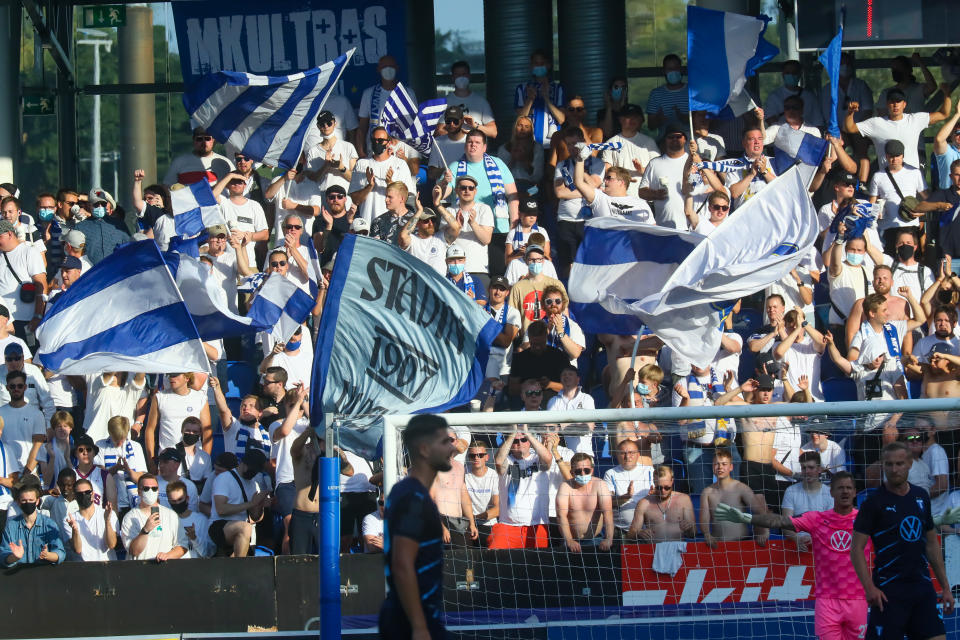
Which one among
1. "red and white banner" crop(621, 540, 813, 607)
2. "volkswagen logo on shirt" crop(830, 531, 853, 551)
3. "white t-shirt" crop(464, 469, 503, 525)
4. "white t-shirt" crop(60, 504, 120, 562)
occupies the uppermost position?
"white t-shirt" crop(464, 469, 503, 525)

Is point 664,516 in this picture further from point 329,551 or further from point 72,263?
point 72,263

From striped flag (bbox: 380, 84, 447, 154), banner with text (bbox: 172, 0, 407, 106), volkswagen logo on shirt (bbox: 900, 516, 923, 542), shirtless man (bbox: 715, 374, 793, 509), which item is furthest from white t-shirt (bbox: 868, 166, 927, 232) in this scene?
volkswagen logo on shirt (bbox: 900, 516, 923, 542)

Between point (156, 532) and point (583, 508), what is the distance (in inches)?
141

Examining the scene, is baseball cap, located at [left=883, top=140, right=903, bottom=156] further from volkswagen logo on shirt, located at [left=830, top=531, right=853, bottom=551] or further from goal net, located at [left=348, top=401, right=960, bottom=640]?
volkswagen logo on shirt, located at [left=830, top=531, right=853, bottom=551]

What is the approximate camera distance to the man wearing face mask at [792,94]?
16766 mm

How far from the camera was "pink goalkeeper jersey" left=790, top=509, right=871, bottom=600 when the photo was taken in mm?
9054

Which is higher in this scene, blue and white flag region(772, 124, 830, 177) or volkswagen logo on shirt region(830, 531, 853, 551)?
blue and white flag region(772, 124, 830, 177)

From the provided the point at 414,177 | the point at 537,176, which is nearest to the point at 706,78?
the point at 537,176

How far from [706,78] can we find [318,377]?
7.56 metres

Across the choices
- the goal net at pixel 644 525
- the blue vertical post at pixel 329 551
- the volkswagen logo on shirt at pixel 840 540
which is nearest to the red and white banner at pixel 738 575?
the goal net at pixel 644 525

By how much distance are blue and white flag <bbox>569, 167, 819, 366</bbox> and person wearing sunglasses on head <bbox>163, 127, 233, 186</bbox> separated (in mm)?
5795

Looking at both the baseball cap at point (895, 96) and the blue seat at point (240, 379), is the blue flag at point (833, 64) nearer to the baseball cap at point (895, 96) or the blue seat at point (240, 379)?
the baseball cap at point (895, 96)

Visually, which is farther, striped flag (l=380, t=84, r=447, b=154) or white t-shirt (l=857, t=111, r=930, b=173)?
striped flag (l=380, t=84, r=447, b=154)

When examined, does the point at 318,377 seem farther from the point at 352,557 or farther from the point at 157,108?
the point at 157,108
